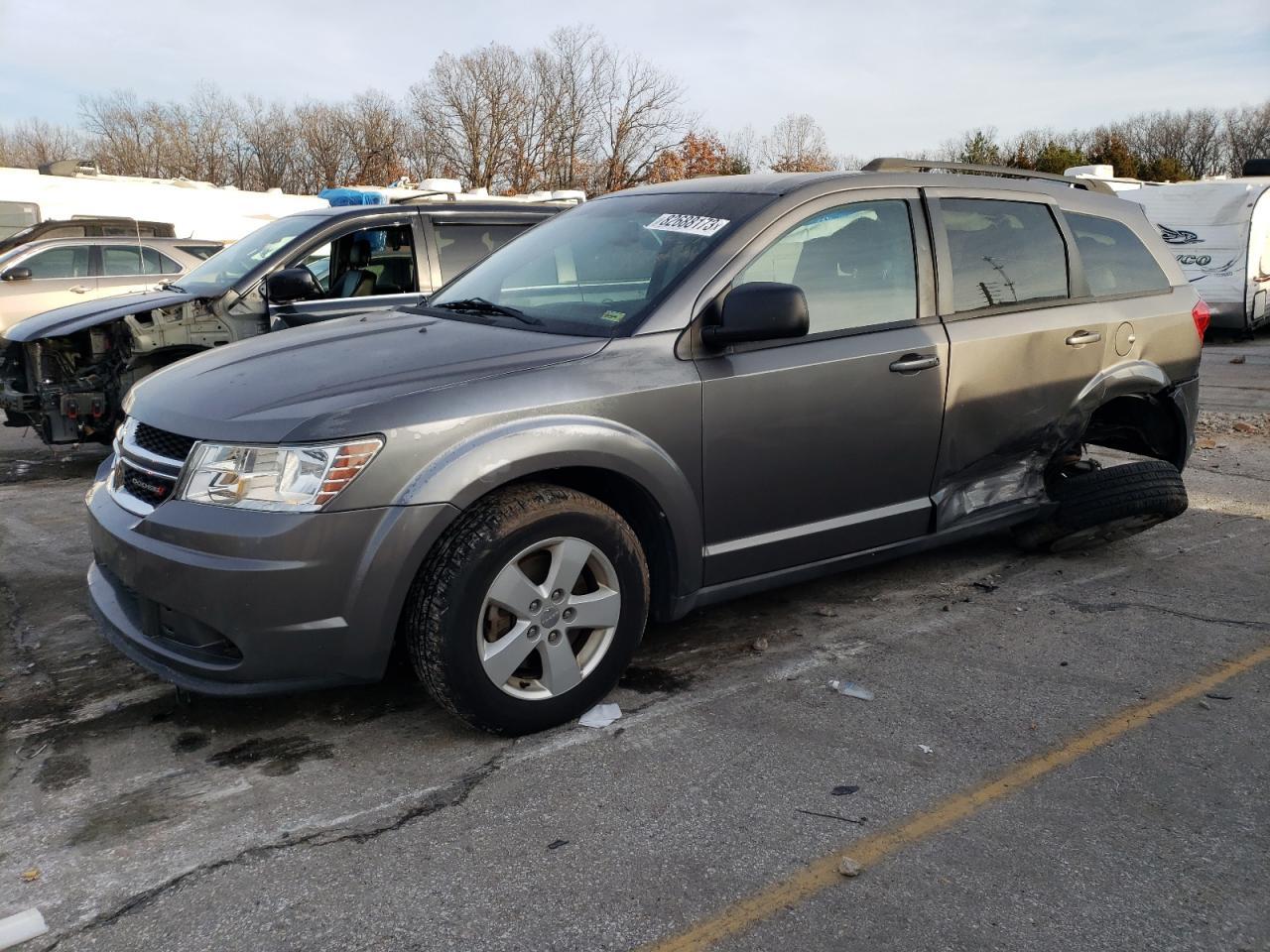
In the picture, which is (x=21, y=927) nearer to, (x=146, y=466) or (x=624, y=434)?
(x=146, y=466)

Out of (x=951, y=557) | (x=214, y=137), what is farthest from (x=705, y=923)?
(x=214, y=137)

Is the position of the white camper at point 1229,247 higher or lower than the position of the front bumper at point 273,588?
higher

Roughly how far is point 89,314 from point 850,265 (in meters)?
5.35

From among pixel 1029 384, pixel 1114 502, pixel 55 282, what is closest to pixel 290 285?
pixel 1029 384

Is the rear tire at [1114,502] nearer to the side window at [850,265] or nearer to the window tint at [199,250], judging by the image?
the side window at [850,265]

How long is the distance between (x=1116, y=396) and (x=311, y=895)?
13.3 ft

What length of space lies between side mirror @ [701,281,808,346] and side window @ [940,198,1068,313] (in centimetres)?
111

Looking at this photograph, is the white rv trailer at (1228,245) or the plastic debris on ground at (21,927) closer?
the plastic debris on ground at (21,927)

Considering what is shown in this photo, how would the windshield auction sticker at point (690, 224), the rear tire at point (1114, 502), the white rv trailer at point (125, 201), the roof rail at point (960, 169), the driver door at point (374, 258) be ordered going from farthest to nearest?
the white rv trailer at point (125, 201)
the driver door at point (374, 258)
the rear tire at point (1114, 502)
the roof rail at point (960, 169)
the windshield auction sticker at point (690, 224)

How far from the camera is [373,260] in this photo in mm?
7070

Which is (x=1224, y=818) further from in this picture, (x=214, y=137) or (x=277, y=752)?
(x=214, y=137)

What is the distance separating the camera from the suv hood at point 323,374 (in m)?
2.95

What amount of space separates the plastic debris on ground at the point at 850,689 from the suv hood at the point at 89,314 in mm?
5173

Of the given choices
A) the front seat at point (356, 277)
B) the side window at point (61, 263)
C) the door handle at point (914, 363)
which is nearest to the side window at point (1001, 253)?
the door handle at point (914, 363)
